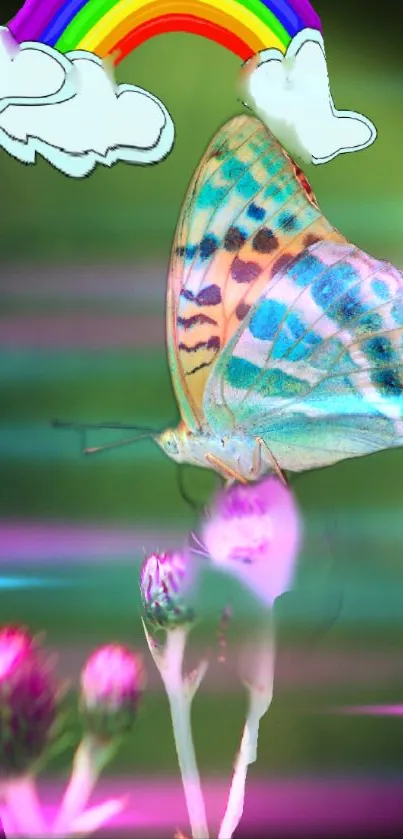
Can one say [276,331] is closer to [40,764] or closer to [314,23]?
[314,23]

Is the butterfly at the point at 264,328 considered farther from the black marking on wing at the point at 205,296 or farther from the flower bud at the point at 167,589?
the flower bud at the point at 167,589

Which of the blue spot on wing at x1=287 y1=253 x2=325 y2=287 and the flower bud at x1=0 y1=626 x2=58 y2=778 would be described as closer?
the flower bud at x1=0 y1=626 x2=58 y2=778

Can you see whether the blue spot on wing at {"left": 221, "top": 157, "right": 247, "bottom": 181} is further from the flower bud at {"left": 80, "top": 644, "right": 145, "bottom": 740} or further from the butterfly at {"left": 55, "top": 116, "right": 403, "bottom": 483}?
the flower bud at {"left": 80, "top": 644, "right": 145, "bottom": 740}

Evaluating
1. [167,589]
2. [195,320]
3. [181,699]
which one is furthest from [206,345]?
[181,699]

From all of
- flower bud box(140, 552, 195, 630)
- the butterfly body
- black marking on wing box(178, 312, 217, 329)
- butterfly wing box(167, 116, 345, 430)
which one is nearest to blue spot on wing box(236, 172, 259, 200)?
butterfly wing box(167, 116, 345, 430)

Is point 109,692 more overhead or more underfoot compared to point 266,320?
more underfoot

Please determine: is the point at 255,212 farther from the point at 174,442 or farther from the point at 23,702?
the point at 23,702
